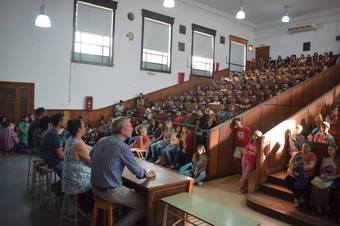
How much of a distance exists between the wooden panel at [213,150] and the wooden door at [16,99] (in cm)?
543

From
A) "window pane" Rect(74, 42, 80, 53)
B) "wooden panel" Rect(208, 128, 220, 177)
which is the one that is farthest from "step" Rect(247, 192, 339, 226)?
"window pane" Rect(74, 42, 80, 53)

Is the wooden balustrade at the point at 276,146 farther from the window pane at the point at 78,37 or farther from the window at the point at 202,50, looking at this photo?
the window at the point at 202,50

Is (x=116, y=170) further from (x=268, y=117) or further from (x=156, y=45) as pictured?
(x=156, y=45)

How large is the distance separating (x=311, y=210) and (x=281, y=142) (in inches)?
54.8

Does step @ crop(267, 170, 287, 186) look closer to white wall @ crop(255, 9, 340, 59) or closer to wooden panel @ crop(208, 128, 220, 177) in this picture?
wooden panel @ crop(208, 128, 220, 177)

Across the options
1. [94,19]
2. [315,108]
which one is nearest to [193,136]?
[315,108]

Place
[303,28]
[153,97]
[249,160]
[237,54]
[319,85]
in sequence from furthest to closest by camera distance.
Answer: [237,54]
[303,28]
[153,97]
[319,85]
[249,160]

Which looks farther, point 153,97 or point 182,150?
point 153,97

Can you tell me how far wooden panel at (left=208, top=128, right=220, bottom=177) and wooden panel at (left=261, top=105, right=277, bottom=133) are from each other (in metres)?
1.89

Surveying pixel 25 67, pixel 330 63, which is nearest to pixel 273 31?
pixel 330 63

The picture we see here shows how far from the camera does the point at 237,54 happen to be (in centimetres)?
1377

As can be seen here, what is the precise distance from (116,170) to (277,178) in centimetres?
299

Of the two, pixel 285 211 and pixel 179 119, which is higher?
pixel 179 119

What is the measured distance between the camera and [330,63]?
9914 mm
